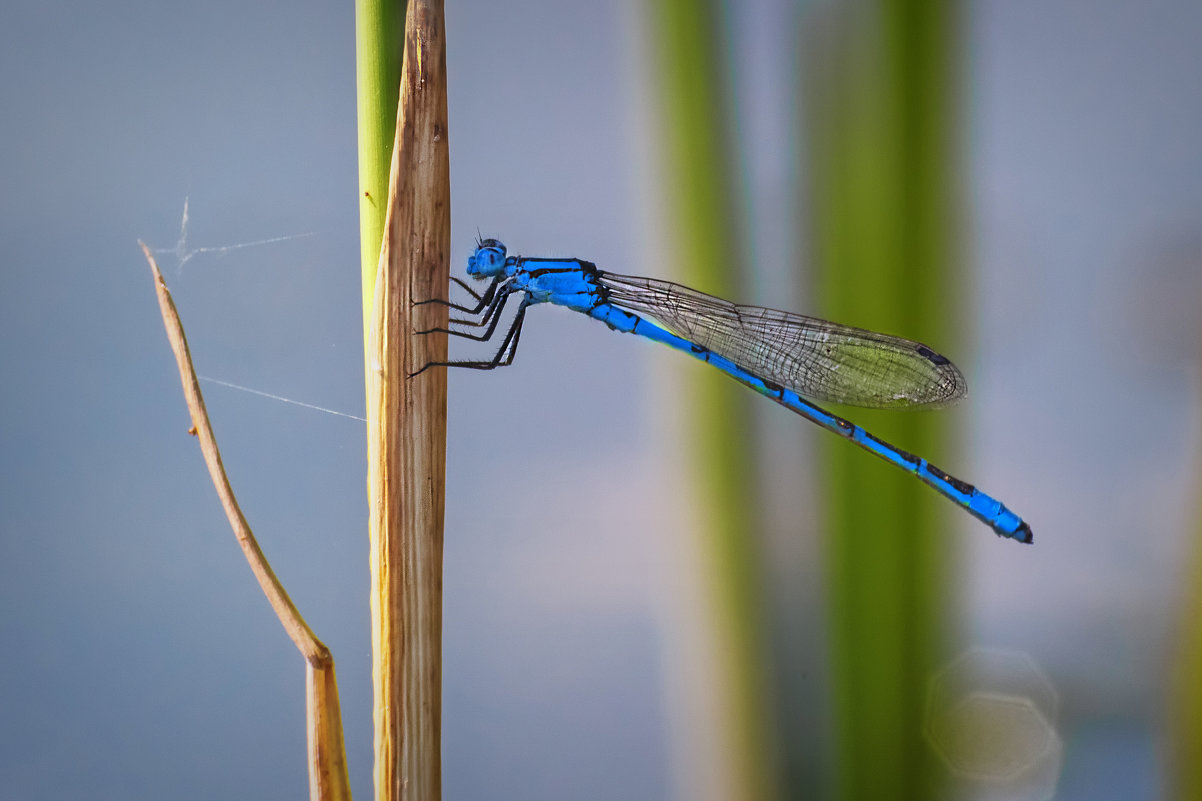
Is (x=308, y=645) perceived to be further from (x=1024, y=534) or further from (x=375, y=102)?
(x=1024, y=534)

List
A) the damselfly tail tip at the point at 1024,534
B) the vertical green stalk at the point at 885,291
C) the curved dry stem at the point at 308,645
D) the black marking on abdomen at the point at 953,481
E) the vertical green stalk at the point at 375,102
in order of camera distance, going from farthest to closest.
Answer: the damselfly tail tip at the point at 1024,534 → the black marking on abdomen at the point at 953,481 → the vertical green stalk at the point at 885,291 → the curved dry stem at the point at 308,645 → the vertical green stalk at the point at 375,102

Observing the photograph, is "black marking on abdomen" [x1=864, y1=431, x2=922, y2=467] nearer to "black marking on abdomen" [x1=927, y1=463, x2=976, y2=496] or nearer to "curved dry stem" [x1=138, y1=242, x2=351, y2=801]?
"black marking on abdomen" [x1=927, y1=463, x2=976, y2=496]

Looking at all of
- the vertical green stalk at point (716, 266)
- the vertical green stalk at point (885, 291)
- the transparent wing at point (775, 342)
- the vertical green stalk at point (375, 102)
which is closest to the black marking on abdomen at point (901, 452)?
the vertical green stalk at point (885, 291)

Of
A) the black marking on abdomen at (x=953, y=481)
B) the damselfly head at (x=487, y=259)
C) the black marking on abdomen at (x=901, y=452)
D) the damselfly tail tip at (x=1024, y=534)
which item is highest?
the damselfly head at (x=487, y=259)

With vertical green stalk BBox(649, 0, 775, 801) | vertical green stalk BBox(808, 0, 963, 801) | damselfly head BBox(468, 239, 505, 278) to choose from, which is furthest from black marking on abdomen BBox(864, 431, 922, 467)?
damselfly head BBox(468, 239, 505, 278)

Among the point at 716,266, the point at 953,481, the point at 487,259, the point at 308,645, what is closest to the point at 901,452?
the point at 953,481

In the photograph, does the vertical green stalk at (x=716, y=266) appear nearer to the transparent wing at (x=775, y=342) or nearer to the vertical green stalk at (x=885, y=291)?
the vertical green stalk at (x=885, y=291)

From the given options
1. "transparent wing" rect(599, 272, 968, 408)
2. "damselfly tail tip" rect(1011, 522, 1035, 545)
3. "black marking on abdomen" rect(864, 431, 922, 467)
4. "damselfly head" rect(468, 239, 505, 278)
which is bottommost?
"damselfly tail tip" rect(1011, 522, 1035, 545)
